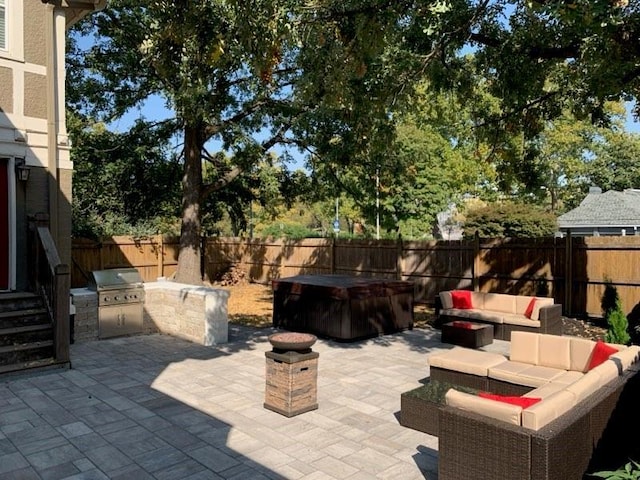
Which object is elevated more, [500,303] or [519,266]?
[519,266]

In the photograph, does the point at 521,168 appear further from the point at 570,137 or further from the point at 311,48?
the point at 570,137

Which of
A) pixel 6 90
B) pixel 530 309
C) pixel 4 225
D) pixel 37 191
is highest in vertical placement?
pixel 6 90

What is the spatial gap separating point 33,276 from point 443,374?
6.19 meters

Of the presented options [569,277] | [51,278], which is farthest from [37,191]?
[569,277]

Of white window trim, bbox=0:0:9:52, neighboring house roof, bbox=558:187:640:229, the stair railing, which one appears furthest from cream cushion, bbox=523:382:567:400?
neighboring house roof, bbox=558:187:640:229

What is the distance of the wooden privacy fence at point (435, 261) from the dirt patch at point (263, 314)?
28.0 inches

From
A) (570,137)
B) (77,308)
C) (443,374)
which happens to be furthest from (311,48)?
(570,137)

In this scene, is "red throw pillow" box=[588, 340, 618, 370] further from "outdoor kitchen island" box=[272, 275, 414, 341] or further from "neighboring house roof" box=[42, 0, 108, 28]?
"neighboring house roof" box=[42, 0, 108, 28]

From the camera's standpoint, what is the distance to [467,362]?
200 inches

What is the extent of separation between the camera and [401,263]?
1373 centimetres

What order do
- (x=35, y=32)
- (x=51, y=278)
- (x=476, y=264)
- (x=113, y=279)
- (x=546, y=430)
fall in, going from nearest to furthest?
(x=546, y=430) < (x=51, y=278) < (x=35, y=32) < (x=113, y=279) < (x=476, y=264)

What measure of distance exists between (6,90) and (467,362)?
24.0ft

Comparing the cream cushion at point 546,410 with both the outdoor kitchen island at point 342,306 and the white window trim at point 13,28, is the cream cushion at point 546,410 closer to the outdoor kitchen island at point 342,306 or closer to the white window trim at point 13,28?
the outdoor kitchen island at point 342,306

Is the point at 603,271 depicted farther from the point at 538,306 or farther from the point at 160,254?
the point at 160,254
